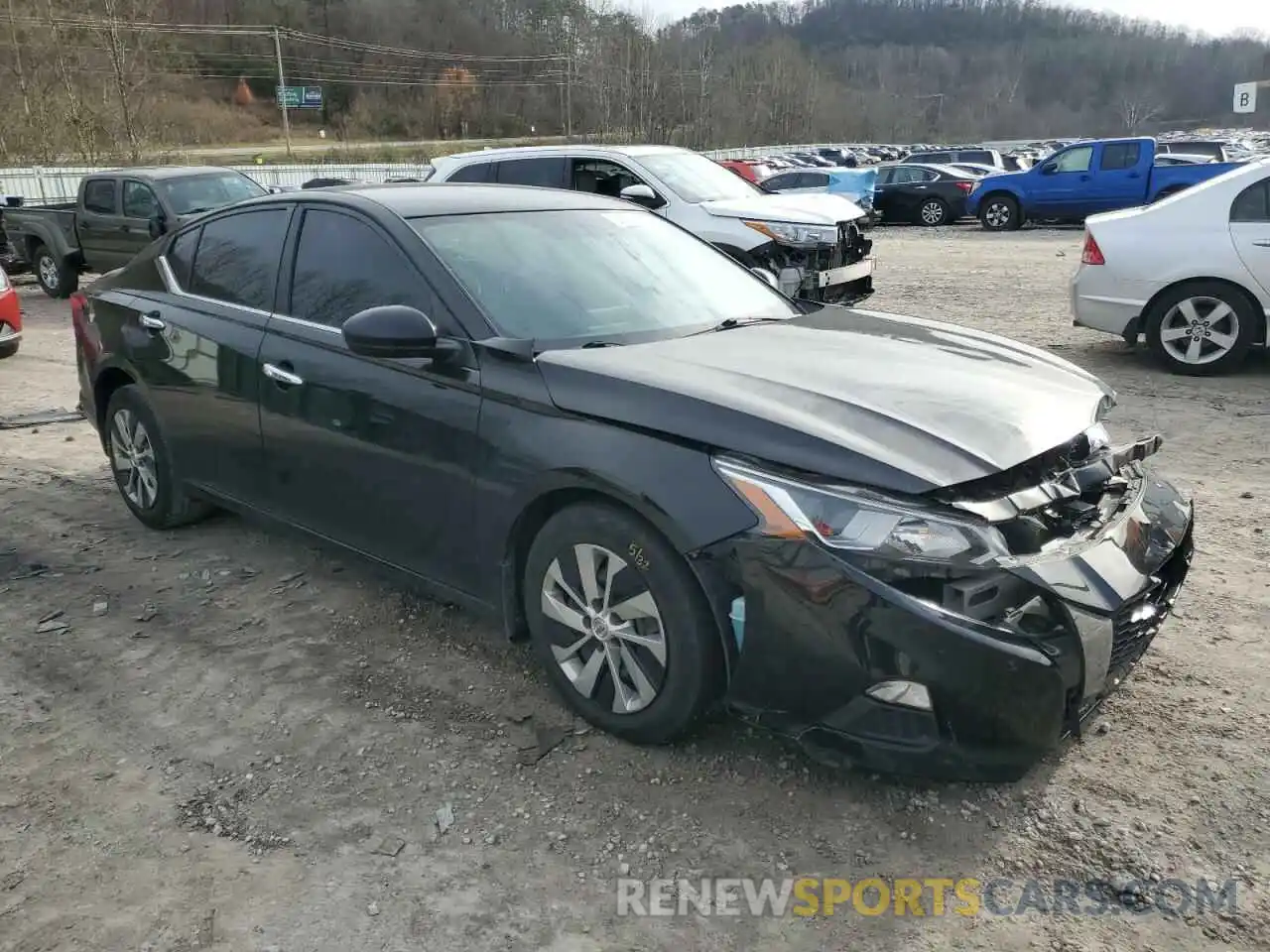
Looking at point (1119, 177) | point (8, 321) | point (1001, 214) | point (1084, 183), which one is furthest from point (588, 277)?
point (1001, 214)

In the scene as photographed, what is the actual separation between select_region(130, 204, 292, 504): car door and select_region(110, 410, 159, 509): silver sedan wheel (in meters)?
0.29

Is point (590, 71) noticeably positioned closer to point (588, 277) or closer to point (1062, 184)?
point (1062, 184)

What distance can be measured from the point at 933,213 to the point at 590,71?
58.3 m

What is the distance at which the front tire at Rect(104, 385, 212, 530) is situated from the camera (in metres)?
4.79

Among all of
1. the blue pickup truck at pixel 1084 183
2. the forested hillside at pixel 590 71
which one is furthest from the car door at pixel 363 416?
the forested hillside at pixel 590 71

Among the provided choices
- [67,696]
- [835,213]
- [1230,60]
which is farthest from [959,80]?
[67,696]

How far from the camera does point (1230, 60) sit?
5167 inches

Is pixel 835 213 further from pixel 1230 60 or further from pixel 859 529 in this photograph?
pixel 1230 60

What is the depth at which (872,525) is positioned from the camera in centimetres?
257

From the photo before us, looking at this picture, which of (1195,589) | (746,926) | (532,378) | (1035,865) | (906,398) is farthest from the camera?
(1195,589)

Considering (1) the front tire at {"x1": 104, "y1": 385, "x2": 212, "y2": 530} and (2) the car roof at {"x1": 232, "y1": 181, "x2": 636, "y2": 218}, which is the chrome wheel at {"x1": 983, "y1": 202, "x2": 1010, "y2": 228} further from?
(1) the front tire at {"x1": 104, "y1": 385, "x2": 212, "y2": 530}

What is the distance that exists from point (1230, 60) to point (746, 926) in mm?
159139

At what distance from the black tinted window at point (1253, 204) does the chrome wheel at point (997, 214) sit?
608 inches

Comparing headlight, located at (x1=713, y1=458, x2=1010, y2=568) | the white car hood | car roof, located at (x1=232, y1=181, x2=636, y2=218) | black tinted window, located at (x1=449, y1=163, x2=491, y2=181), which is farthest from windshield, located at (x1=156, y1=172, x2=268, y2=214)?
headlight, located at (x1=713, y1=458, x2=1010, y2=568)
